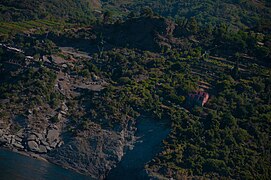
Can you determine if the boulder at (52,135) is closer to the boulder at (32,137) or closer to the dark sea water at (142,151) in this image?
the boulder at (32,137)

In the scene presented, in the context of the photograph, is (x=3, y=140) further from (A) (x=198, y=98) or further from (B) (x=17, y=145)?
(A) (x=198, y=98)

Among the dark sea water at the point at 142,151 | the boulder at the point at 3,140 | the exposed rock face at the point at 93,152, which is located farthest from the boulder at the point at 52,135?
the dark sea water at the point at 142,151

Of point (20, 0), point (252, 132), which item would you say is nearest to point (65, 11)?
point (20, 0)

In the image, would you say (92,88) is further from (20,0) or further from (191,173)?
(20,0)

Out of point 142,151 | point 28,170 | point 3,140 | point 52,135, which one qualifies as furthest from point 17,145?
point 142,151

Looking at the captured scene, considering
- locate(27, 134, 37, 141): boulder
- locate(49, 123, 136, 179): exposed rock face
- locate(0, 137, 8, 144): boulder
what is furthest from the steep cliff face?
locate(49, 123, 136, 179): exposed rock face
